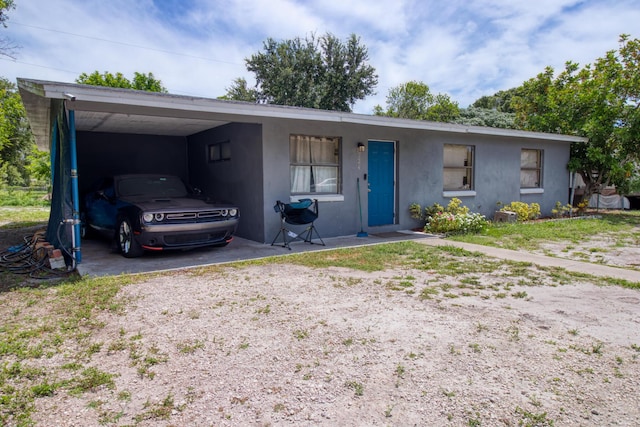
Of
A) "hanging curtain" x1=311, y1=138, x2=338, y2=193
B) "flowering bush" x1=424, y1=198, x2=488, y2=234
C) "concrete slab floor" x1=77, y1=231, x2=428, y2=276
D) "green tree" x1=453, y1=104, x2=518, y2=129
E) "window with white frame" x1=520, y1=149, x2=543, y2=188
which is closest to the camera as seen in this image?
"concrete slab floor" x1=77, y1=231, x2=428, y2=276

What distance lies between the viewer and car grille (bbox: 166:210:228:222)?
657 cm

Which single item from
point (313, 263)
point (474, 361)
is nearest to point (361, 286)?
point (313, 263)

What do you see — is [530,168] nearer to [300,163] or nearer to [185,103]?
[300,163]

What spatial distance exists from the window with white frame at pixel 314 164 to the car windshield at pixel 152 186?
229 cm

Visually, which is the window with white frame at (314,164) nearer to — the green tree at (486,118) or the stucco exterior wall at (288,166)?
the stucco exterior wall at (288,166)

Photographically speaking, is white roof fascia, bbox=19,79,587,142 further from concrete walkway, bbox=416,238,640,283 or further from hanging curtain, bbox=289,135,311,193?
concrete walkway, bbox=416,238,640,283

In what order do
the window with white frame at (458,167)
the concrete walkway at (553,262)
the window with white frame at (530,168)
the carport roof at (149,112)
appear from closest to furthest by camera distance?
the concrete walkway at (553,262) → the carport roof at (149,112) → the window with white frame at (458,167) → the window with white frame at (530,168)

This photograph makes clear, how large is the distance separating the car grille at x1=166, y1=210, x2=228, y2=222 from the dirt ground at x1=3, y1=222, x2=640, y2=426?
173cm

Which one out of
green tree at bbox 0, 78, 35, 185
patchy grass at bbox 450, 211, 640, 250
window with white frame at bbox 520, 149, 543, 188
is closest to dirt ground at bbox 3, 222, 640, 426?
patchy grass at bbox 450, 211, 640, 250

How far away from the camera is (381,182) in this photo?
9.93 m

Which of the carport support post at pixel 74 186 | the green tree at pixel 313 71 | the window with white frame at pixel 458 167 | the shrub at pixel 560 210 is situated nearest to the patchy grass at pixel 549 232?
the shrub at pixel 560 210

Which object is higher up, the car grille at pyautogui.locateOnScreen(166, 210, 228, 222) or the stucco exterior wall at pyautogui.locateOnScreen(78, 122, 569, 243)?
the stucco exterior wall at pyautogui.locateOnScreen(78, 122, 569, 243)

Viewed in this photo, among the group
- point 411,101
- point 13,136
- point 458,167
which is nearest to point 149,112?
point 458,167

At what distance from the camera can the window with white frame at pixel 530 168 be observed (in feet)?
42.6
